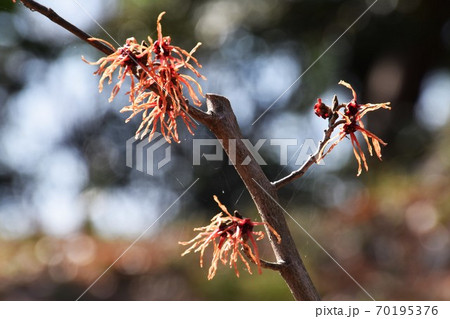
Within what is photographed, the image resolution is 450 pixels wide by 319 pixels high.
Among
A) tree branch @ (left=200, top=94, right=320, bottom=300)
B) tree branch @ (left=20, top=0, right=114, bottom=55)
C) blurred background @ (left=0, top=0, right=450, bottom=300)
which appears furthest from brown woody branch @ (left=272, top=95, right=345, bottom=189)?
blurred background @ (left=0, top=0, right=450, bottom=300)

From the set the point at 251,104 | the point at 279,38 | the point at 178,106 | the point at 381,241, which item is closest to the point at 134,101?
the point at 178,106

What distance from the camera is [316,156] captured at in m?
0.41

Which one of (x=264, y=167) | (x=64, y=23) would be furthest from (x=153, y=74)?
(x=264, y=167)

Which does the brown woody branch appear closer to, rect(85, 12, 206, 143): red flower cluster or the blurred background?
rect(85, 12, 206, 143): red flower cluster

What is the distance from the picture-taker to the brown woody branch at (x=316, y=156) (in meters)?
0.40

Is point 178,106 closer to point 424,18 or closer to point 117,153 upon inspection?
point 117,153

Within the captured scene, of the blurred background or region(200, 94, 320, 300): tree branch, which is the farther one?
the blurred background

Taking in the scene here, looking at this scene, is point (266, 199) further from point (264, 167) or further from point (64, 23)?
point (264, 167)

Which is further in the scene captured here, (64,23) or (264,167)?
(264,167)

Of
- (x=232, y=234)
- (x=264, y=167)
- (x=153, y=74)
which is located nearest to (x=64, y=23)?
(x=153, y=74)

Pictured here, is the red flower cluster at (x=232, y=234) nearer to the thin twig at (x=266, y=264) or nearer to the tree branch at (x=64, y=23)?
the thin twig at (x=266, y=264)

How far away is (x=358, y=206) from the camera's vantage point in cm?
198

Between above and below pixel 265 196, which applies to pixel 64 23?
above

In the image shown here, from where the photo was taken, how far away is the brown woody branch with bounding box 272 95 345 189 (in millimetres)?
396
